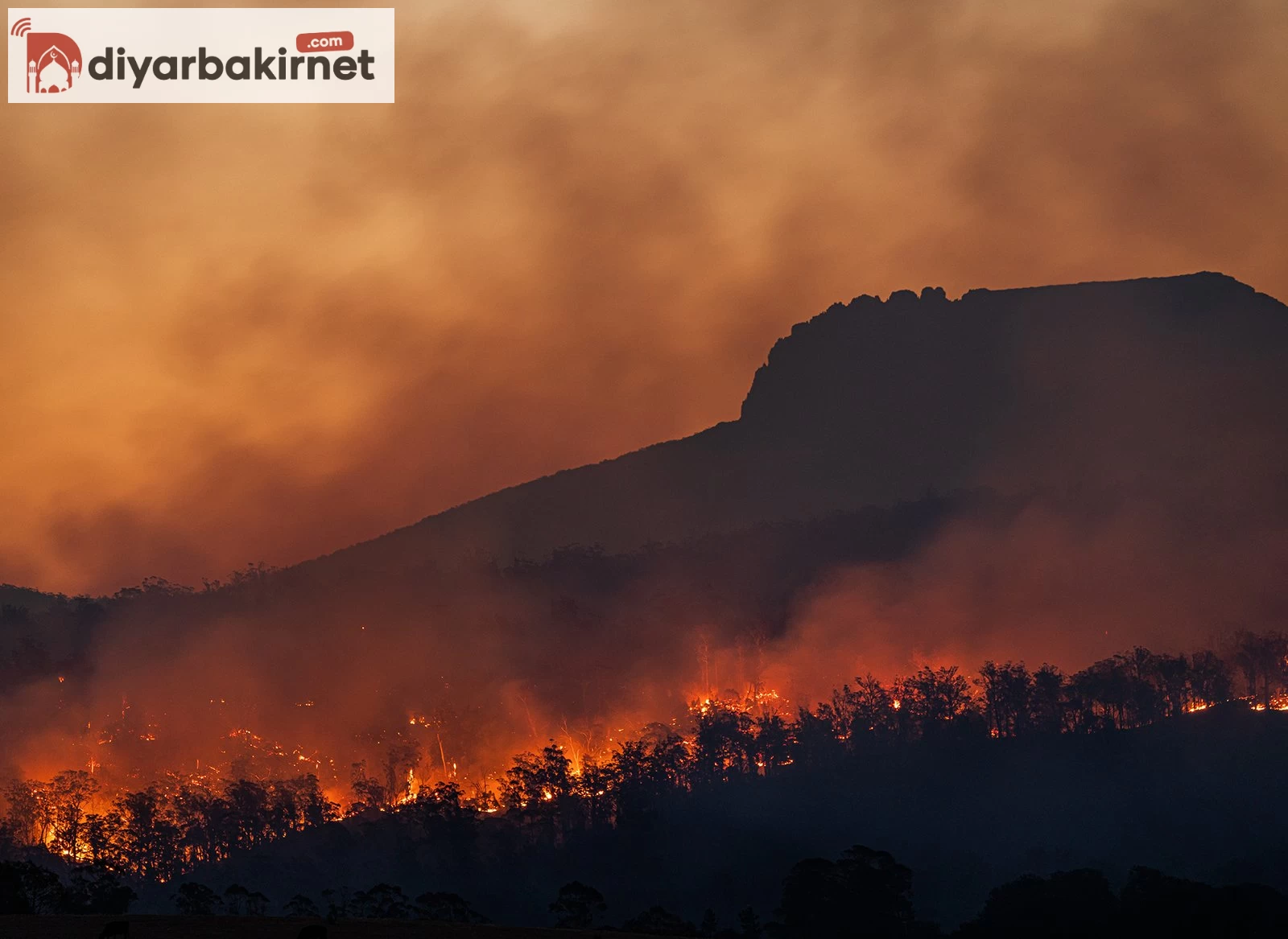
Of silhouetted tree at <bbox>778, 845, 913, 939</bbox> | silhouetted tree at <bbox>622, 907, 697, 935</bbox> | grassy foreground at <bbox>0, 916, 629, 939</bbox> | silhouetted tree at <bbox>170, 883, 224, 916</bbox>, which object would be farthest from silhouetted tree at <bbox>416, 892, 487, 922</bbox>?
grassy foreground at <bbox>0, 916, 629, 939</bbox>

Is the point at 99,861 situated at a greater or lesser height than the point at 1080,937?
greater

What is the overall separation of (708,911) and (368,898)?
3999 centimetres

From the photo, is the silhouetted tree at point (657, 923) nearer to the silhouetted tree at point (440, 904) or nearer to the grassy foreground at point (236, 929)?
the silhouetted tree at point (440, 904)

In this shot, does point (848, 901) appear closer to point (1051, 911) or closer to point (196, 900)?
point (1051, 911)

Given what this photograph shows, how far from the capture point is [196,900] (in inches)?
6486

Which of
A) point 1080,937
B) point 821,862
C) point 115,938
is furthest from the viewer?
point 821,862

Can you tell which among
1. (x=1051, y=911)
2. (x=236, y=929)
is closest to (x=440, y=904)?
(x=1051, y=911)

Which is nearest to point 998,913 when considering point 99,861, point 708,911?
point 708,911

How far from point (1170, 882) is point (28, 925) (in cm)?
11165

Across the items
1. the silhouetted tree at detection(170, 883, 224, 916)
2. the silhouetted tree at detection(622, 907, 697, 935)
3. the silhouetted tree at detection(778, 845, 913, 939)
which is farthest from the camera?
the silhouetted tree at detection(170, 883, 224, 916)

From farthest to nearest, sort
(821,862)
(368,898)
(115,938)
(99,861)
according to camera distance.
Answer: (99,861) → (368,898) → (821,862) → (115,938)

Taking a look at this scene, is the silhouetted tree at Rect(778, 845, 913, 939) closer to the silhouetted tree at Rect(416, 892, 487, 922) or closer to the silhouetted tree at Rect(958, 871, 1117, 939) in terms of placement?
the silhouetted tree at Rect(958, 871, 1117, 939)

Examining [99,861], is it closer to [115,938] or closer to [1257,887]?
[115,938]

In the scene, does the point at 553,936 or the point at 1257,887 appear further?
the point at 1257,887
